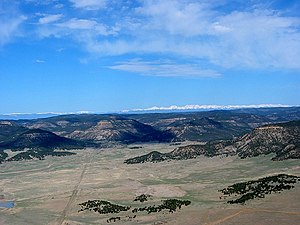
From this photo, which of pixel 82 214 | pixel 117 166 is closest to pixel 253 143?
pixel 117 166

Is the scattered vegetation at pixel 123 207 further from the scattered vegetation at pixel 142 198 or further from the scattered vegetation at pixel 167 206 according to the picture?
the scattered vegetation at pixel 142 198

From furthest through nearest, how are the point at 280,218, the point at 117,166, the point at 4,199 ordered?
the point at 117,166 → the point at 4,199 → the point at 280,218

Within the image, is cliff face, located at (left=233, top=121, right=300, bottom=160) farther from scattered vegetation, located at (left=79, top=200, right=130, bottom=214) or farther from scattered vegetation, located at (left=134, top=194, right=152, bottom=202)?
scattered vegetation, located at (left=79, top=200, right=130, bottom=214)

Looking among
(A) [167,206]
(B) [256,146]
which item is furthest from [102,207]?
(B) [256,146]

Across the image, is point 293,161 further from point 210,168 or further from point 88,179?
point 88,179

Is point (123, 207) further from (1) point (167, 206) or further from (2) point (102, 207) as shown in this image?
(1) point (167, 206)

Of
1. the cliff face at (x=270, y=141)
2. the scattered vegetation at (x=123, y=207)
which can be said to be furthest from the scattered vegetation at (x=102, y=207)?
the cliff face at (x=270, y=141)
